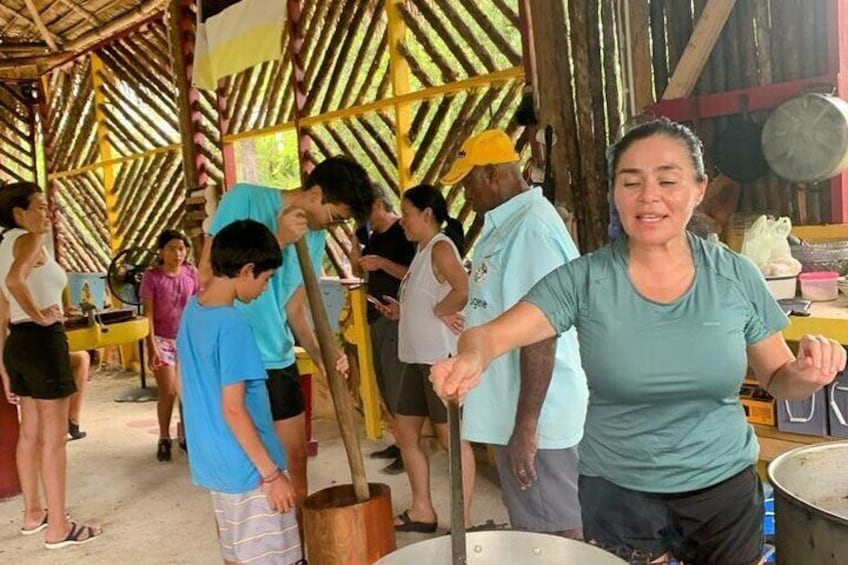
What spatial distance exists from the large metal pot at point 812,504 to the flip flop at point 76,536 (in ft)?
9.63

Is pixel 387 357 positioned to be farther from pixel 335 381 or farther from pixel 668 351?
pixel 668 351

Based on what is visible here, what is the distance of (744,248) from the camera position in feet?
7.75

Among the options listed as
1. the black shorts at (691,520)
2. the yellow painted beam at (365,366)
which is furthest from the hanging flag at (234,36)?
the black shorts at (691,520)

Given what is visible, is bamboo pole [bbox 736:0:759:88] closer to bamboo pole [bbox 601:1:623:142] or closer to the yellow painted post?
bamboo pole [bbox 601:1:623:142]

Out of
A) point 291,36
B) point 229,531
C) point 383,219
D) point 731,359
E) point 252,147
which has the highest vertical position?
point 291,36

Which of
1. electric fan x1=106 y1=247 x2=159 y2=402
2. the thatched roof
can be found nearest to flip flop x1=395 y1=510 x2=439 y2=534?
electric fan x1=106 y1=247 x2=159 y2=402

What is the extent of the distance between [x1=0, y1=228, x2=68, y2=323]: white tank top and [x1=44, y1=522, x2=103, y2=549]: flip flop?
35.8 inches

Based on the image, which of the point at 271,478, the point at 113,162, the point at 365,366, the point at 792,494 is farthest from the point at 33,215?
the point at 113,162

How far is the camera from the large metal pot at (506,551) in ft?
3.41

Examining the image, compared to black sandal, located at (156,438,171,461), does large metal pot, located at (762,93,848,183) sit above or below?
above

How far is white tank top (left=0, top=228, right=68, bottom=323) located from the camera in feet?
10.0

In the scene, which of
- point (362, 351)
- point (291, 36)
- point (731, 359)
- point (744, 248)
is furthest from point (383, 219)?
point (731, 359)

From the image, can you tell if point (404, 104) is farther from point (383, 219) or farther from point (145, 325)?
point (145, 325)

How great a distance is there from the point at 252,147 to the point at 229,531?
470 cm
